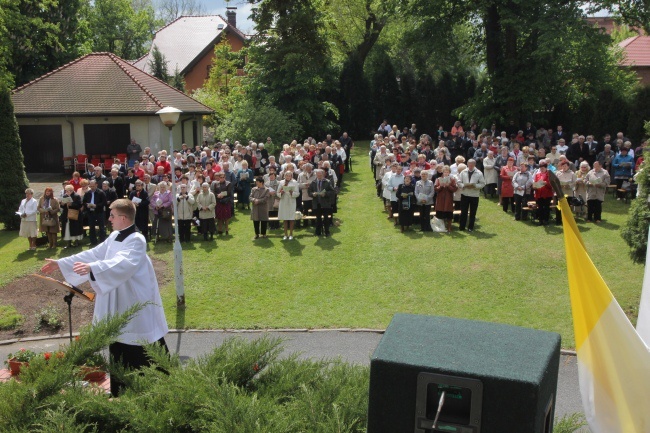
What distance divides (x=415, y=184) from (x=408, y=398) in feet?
51.1

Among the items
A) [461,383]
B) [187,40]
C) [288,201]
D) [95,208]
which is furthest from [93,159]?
[187,40]

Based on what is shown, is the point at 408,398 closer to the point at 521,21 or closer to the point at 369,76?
the point at 521,21

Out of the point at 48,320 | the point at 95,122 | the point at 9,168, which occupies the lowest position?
the point at 48,320

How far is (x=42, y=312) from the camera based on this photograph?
12852 mm

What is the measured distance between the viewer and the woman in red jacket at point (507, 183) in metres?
20.2

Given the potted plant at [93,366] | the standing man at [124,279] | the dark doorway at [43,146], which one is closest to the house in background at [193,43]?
the dark doorway at [43,146]

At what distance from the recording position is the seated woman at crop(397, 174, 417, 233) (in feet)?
59.9

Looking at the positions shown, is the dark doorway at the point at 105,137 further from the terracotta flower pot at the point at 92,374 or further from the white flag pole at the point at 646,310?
the white flag pole at the point at 646,310

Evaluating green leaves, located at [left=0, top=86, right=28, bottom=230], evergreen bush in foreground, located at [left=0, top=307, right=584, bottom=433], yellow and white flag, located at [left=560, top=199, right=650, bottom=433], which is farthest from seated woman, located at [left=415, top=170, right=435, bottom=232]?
yellow and white flag, located at [left=560, top=199, right=650, bottom=433]

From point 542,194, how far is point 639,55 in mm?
37487

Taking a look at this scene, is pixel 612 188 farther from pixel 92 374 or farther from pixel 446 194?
pixel 92 374

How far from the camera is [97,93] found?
32.5 meters

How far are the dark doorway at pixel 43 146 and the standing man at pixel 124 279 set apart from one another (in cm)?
2614

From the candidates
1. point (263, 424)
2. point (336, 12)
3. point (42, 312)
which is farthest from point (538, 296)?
point (336, 12)
